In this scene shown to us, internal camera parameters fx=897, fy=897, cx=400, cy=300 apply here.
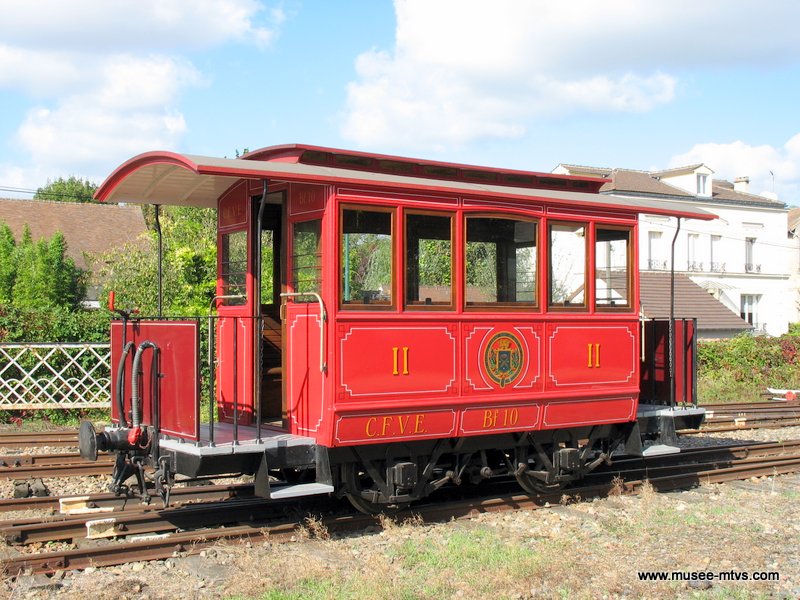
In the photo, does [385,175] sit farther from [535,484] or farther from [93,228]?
[93,228]

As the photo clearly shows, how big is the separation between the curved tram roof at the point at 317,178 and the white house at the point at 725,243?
31733 mm

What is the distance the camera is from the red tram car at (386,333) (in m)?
7.36

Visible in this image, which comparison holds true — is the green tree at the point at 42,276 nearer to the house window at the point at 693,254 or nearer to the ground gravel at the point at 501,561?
the ground gravel at the point at 501,561

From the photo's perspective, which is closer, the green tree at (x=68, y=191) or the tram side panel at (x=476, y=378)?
the tram side panel at (x=476, y=378)

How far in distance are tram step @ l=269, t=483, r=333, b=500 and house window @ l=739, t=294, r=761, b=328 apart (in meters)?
42.9

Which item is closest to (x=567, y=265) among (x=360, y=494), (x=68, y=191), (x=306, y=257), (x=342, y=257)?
(x=342, y=257)

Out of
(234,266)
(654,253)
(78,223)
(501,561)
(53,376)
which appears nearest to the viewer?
(501,561)

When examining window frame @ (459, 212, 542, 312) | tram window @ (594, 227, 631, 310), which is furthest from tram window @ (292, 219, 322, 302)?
tram window @ (594, 227, 631, 310)

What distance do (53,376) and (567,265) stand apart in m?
10.6

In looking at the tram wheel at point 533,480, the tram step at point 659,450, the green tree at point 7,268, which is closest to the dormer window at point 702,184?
the green tree at point 7,268

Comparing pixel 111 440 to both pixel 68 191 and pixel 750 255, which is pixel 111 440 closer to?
pixel 750 255

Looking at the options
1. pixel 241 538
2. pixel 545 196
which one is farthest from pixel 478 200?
pixel 241 538

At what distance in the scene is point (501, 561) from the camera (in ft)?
21.9

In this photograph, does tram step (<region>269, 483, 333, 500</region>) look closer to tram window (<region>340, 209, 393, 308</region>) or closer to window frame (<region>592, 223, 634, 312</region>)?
tram window (<region>340, 209, 393, 308</region>)
